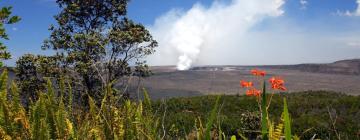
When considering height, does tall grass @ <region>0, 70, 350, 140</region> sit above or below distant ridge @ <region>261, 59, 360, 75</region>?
above

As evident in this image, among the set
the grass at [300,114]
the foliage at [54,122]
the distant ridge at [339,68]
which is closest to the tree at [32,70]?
the grass at [300,114]

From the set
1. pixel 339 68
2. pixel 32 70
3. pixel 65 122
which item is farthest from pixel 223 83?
pixel 65 122

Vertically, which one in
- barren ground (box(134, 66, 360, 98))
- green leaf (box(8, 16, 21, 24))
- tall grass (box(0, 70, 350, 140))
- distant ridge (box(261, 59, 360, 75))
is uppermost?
green leaf (box(8, 16, 21, 24))

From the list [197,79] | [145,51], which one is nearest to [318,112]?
[145,51]

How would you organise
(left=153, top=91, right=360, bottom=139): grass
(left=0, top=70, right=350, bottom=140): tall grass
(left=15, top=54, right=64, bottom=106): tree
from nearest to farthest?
(left=0, top=70, right=350, bottom=140): tall grass < (left=15, top=54, right=64, bottom=106): tree < (left=153, top=91, right=360, bottom=139): grass

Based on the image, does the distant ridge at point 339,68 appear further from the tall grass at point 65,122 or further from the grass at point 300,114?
the tall grass at point 65,122

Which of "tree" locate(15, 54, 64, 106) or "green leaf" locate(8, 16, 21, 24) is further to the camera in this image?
"tree" locate(15, 54, 64, 106)

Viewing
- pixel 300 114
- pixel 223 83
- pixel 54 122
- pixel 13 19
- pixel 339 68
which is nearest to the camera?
pixel 54 122

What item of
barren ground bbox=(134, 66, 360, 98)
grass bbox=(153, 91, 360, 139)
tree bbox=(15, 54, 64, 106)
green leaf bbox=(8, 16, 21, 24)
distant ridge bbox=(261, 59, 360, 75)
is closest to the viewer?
green leaf bbox=(8, 16, 21, 24)

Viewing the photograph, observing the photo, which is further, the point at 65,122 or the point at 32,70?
the point at 32,70

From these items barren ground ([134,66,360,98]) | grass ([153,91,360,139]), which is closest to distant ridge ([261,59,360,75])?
barren ground ([134,66,360,98])

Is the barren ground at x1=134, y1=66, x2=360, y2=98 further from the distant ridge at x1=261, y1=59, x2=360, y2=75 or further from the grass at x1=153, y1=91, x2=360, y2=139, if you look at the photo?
the grass at x1=153, y1=91, x2=360, y2=139

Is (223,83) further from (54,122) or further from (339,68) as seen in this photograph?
(54,122)

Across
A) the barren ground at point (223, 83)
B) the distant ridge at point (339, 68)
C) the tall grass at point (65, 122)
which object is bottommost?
the barren ground at point (223, 83)
